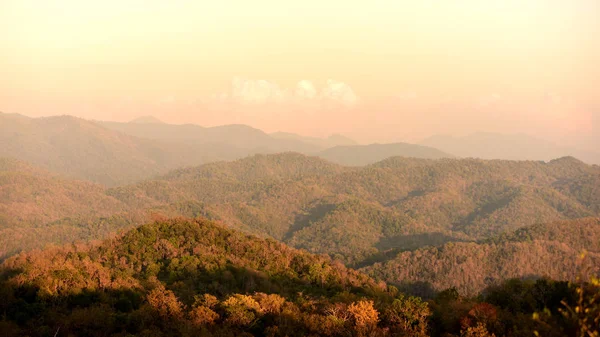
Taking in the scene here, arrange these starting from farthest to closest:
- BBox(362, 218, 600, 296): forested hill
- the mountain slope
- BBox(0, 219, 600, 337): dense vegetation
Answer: BBox(362, 218, 600, 296): forested hill, the mountain slope, BBox(0, 219, 600, 337): dense vegetation

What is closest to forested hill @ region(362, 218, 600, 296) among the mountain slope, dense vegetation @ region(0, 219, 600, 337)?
the mountain slope

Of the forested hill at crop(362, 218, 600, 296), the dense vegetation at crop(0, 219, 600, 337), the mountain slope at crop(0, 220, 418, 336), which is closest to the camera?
the dense vegetation at crop(0, 219, 600, 337)

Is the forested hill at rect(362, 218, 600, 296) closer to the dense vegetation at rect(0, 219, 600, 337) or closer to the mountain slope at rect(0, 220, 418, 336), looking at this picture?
the mountain slope at rect(0, 220, 418, 336)

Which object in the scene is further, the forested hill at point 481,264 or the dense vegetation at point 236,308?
the forested hill at point 481,264

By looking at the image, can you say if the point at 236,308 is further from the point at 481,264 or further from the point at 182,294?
the point at 481,264

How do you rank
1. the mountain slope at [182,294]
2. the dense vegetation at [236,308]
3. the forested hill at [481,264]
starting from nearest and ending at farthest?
1. the dense vegetation at [236,308]
2. the mountain slope at [182,294]
3. the forested hill at [481,264]

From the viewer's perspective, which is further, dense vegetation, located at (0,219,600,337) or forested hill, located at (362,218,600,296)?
forested hill, located at (362,218,600,296)

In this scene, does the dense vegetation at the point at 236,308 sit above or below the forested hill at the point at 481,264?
above

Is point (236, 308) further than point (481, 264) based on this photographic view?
No

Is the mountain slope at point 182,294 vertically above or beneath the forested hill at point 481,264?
above

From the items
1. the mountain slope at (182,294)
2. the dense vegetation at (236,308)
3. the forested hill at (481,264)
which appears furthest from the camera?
the forested hill at (481,264)

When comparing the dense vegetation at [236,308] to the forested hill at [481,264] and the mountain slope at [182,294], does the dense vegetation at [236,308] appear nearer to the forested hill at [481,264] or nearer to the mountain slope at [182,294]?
the mountain slope at [182,294]

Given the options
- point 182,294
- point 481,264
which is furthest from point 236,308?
point 481,264

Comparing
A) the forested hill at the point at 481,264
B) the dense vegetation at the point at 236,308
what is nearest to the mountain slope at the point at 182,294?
the dense vegetation at the point at 236,308
